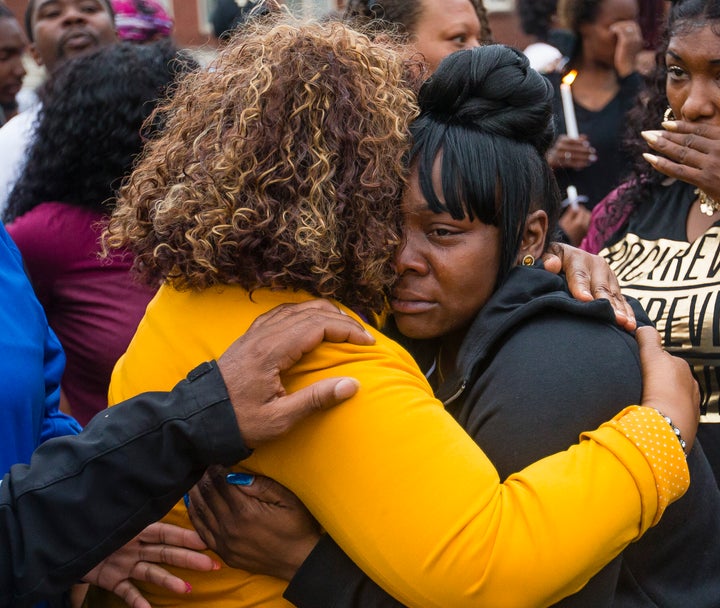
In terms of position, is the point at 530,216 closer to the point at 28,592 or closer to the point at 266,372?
the point at 266,372

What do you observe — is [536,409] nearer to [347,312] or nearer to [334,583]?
[347,312]

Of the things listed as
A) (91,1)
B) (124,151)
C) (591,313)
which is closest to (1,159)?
(124,151)

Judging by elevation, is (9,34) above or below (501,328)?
below

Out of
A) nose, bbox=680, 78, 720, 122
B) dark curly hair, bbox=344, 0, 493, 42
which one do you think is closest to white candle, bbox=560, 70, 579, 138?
dark curly hair, bbox=344, 0, 493, 42

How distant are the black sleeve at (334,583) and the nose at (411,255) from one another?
552 mm

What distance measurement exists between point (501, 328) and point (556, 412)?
0.68 ft

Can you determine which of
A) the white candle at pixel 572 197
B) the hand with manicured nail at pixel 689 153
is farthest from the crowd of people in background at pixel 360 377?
the white candle at pixel 572 197

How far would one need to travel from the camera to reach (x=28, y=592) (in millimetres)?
1889

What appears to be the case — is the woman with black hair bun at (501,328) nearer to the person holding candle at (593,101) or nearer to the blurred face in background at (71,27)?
the person holding candle at (593,101)

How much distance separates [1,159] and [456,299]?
8.15ft

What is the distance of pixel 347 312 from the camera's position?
198 centimetres

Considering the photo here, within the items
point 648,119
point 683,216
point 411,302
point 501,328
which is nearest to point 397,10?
point 648,119

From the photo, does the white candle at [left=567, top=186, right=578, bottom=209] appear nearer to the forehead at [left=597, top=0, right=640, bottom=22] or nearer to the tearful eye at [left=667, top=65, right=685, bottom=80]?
the forehead at [left=597, top=0, right=640, bottom=22]

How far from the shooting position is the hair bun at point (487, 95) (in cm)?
215
